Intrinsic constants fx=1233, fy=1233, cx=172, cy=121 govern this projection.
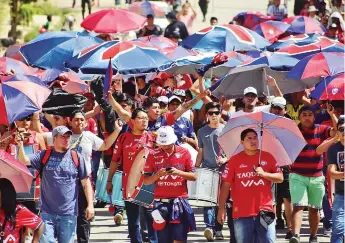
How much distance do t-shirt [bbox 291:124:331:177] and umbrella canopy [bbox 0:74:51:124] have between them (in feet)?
10.3

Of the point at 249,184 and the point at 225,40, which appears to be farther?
the point at 225,40

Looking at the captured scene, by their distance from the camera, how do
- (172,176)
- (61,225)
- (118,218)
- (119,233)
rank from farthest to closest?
(118,218) < (119,233) < (172,176) < (61,225)

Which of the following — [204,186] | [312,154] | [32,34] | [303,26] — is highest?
[312,154]

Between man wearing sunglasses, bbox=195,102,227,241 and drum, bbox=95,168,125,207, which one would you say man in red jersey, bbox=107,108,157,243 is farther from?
man wearing sunglasses, bbox=195,102,227,241

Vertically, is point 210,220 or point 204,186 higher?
point 204,186

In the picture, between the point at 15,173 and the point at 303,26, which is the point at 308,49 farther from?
the point at 15,173

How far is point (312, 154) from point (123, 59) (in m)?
3.46

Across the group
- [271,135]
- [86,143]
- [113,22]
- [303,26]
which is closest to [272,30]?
[303,26]

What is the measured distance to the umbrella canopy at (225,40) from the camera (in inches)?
790

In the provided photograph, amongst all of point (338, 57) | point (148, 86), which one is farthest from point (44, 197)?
point (148, 86)

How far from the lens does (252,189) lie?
12180mm

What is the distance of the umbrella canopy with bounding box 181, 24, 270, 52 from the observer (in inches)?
790

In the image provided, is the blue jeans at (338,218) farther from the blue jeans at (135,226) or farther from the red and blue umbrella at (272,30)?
the red and blue umbrella at (272,30)

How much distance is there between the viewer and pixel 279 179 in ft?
40.0
